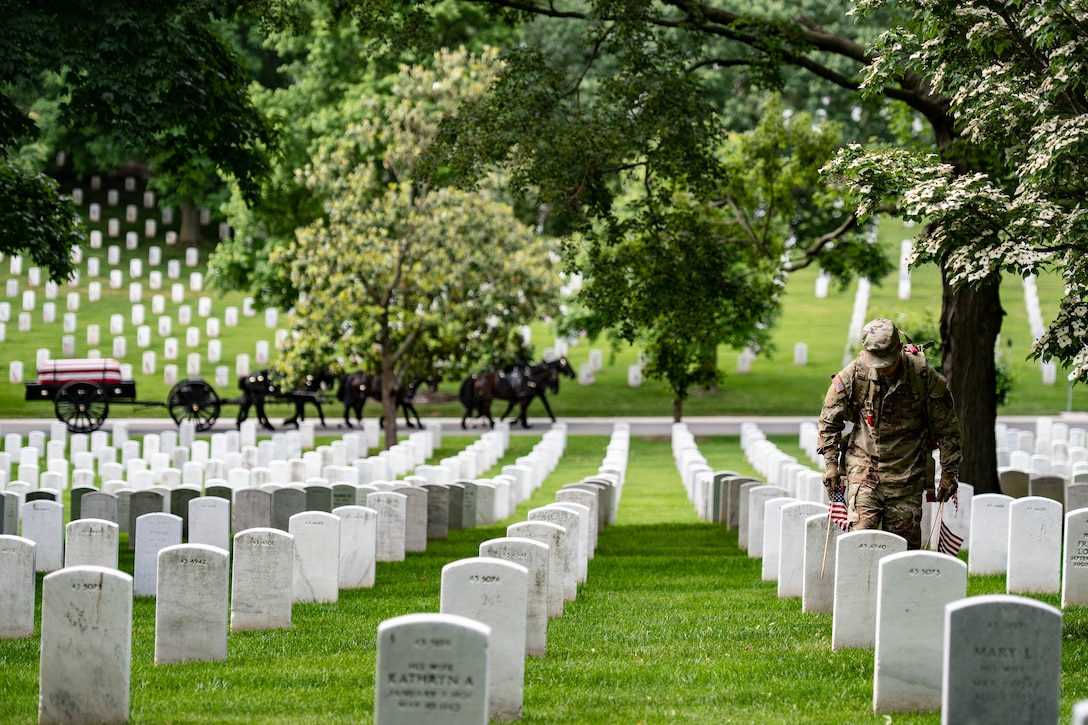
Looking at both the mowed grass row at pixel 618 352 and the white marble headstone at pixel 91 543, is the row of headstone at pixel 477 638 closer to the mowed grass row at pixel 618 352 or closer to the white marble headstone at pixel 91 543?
the white marble headstone at pixel 91 543

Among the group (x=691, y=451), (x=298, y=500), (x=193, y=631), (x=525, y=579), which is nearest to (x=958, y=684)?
(x=525, y=579)

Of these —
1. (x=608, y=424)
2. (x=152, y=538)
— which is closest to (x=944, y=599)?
(x=152, y=538)

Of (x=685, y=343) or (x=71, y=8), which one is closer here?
(x=71, y=8)

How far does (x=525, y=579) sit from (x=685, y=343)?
11386mm

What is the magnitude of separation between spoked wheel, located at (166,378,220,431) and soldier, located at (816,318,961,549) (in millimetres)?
23393

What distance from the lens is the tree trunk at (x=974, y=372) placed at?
15.9 metres

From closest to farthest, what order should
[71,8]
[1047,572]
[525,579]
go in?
[525,579], [1047,572], [71,8]

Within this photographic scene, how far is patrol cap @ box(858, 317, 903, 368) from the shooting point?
343 inches

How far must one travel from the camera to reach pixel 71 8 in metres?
13.8

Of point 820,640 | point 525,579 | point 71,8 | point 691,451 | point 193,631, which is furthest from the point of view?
point 691,451

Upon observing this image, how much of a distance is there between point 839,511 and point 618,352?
23007 millimetres

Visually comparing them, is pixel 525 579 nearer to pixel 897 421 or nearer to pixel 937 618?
pixel 937 618

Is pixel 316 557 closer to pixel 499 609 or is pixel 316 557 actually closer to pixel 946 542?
pixel 499 609

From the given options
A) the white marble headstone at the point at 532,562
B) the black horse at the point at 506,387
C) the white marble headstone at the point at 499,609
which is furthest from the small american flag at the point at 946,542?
the black horse at the point at 506,387
